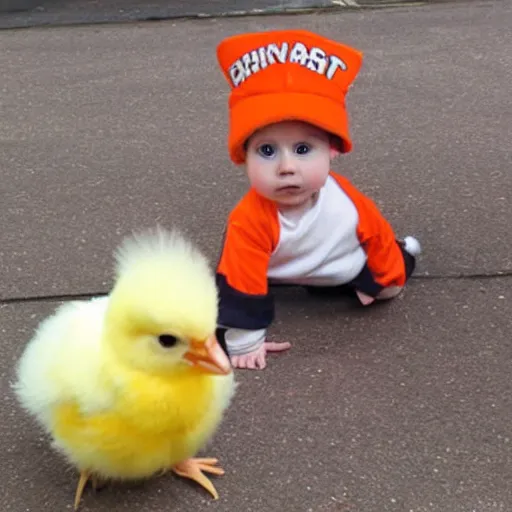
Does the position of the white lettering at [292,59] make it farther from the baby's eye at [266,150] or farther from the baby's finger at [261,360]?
the baby's finger at [261,360]

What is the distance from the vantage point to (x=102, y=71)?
16.6ft

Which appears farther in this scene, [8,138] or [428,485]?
[8,138]

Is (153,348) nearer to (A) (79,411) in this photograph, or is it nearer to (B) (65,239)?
(A) (79,411)

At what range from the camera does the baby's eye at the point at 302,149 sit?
7.55 feet

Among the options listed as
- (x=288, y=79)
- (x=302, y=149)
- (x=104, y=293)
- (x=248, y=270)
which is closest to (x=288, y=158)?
(x=302, y=149)

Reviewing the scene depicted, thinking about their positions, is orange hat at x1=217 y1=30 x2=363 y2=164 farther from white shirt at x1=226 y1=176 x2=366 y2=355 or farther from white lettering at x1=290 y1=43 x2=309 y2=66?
white shirt at x1=226 y1=176 x2=366 y2=355

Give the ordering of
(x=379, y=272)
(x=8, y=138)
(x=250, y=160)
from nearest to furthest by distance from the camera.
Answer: (x=250, y=160) → (x=379, y=272) → (x=8, y=138)

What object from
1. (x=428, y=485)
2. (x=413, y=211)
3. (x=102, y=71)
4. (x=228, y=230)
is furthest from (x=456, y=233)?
(x=102, y=71)

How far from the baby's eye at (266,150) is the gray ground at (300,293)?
1.74 ft

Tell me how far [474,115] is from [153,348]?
2952mm

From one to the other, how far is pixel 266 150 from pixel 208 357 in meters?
0.83

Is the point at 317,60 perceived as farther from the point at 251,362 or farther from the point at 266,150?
the point at 251,362

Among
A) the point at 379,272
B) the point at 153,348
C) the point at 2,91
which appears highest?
the point at 153,348

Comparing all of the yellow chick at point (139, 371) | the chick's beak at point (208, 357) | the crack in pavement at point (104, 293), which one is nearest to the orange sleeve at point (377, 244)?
the crack in pavement at point (104, 293)
